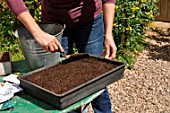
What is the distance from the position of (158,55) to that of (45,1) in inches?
104

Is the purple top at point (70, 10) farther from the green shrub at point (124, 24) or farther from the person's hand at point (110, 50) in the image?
the green shrub at point (124, 24)

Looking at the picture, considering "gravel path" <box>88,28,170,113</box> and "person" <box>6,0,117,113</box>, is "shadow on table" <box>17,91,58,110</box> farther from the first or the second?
"gravel path" <box>88,28,170,113</box>

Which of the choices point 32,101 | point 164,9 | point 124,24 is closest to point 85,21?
point 32,101

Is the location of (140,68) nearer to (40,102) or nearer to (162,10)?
(162,10)

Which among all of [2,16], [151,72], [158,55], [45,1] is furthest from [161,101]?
[2,16]

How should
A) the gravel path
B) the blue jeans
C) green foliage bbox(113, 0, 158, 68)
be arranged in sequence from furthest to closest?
green foliage bbox(113, 0, 158, 68) → the gravel path → the blue jeans

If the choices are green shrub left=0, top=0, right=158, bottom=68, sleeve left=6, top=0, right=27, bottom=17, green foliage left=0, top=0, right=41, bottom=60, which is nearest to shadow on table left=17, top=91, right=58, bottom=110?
sleeve left=6, top=0, right=27, bottom=17

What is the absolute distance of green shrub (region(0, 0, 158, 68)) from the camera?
405 cm

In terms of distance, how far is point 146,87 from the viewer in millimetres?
3602

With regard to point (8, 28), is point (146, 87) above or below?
below

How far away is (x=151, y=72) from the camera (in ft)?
12.9

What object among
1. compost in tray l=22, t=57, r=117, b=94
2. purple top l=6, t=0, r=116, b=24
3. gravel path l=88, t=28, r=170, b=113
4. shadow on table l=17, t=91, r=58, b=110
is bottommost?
gravel path l=88, t=28, r=170, b=113

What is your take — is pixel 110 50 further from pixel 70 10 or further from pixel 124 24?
pixel 124 24

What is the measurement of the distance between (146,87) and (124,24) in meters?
0.95
